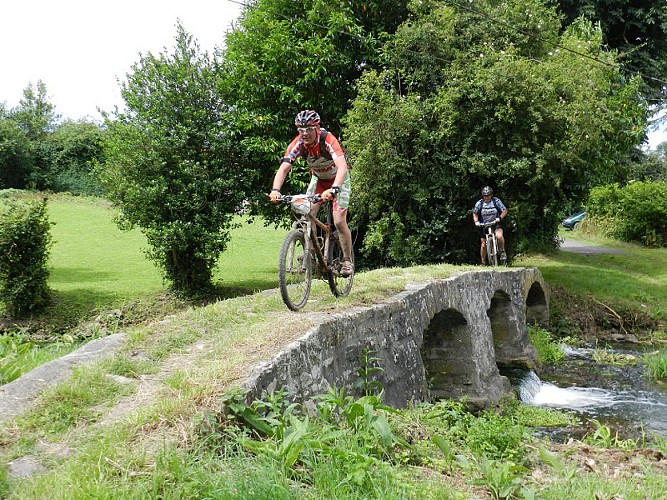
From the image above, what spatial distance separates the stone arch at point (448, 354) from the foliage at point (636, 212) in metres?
21.7

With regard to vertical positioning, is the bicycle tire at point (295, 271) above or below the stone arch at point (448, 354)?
above

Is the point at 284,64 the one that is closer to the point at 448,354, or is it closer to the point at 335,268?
the point at 448,354

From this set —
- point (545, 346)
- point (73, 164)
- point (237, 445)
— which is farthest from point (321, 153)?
point (73, 164)

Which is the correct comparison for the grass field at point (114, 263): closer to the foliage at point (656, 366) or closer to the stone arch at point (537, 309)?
the stone arch at point (537, 309)

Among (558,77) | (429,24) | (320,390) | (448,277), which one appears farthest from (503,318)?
(320,390)

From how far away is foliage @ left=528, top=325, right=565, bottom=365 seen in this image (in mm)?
15203

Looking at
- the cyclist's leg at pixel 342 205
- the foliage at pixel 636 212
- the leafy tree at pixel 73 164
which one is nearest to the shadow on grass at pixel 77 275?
the cyclist's leg at pixel 342 205

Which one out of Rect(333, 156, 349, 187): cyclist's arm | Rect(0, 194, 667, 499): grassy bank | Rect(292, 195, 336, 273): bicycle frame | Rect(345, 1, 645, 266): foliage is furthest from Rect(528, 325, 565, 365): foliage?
Rect(333, 156, 349, 187): cyclist's arm

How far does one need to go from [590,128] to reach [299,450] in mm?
14391

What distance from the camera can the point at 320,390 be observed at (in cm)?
528

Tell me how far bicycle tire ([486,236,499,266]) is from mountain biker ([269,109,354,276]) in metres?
8.33

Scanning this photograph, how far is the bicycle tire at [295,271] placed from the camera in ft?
20.1

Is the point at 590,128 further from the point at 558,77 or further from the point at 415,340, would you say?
the point at 415,340

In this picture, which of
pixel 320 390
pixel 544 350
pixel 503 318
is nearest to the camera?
pixel 320 390
